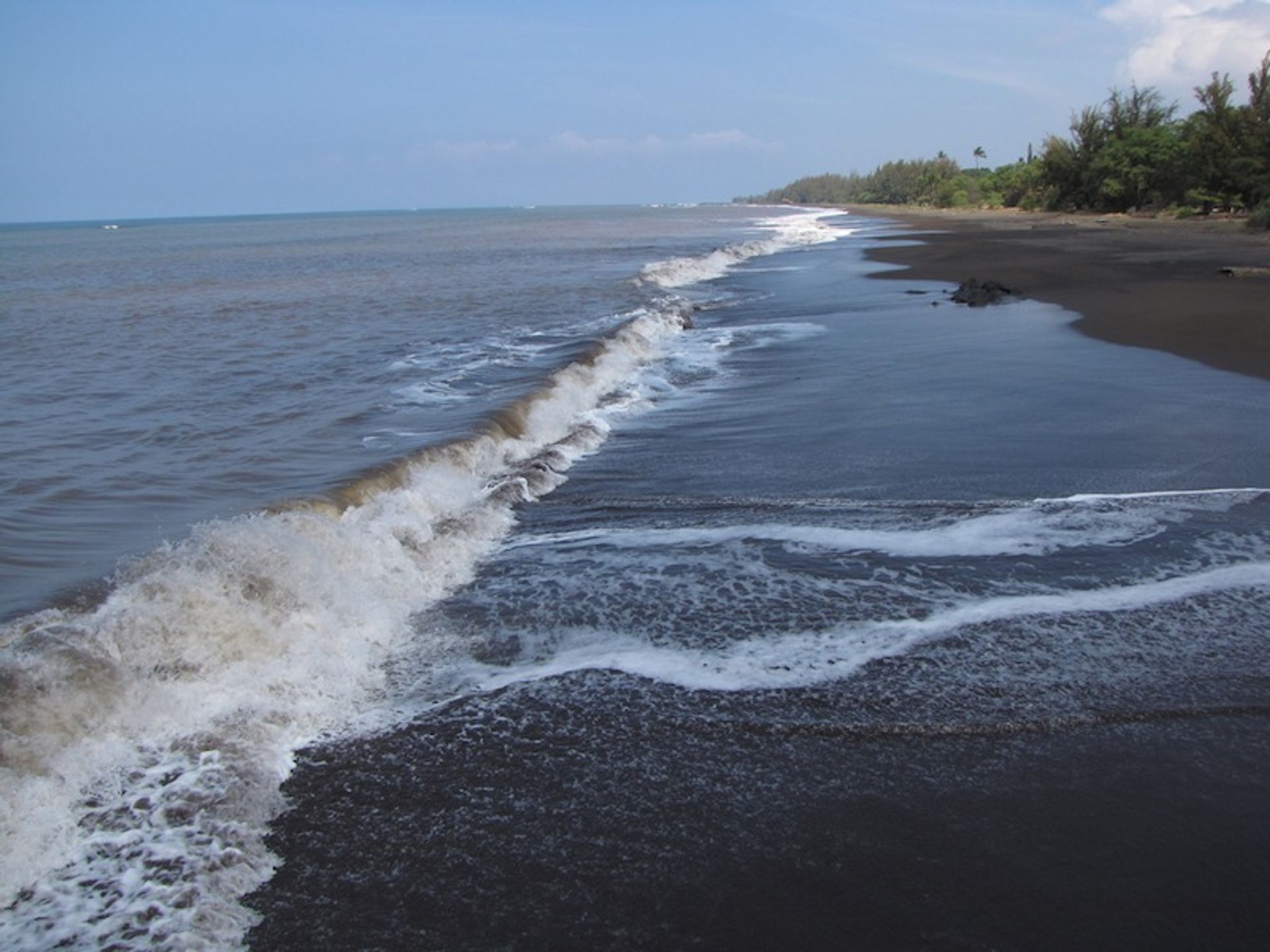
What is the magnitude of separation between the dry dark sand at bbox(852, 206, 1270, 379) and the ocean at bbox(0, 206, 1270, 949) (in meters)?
3.59

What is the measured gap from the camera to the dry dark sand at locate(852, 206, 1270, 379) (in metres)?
15.0

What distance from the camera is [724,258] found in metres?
39.5

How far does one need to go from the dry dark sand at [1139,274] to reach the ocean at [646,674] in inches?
142

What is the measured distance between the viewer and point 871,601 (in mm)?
5828

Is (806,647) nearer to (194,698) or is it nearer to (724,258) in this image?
(194,698)

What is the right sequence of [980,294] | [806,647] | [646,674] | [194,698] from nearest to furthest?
[194,698]
[646,674]
[806,647]
[980,294]

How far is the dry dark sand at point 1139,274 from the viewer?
1505 cm

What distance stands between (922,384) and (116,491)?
9.41 metres

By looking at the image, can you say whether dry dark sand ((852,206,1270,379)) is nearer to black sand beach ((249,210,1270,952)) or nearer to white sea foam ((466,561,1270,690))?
white sea foam ((466,561,1270,690))

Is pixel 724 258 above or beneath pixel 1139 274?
above

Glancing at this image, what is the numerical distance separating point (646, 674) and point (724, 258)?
36016 mm

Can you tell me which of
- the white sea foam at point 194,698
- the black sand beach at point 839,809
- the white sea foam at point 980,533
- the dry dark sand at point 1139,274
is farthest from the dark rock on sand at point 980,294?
the black sand beach at point 839,809

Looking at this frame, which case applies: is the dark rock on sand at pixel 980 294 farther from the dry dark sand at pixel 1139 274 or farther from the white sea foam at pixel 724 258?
the white sea foam at pixel 724 258

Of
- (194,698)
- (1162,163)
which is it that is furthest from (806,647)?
(1162,163)
